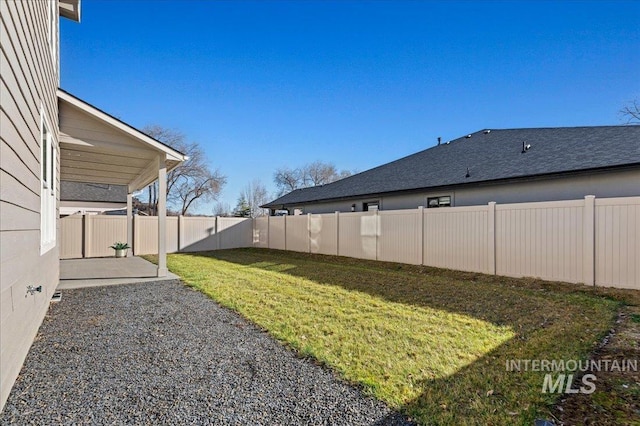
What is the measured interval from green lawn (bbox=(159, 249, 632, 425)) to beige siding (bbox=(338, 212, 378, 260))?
2.91 metres

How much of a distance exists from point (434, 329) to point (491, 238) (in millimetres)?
4704

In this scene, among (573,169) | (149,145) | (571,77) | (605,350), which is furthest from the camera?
(571,77)

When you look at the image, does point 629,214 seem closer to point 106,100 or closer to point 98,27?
point 98,27

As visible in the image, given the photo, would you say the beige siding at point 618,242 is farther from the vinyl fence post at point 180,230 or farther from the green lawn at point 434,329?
the vinyl fence post at point 180,230

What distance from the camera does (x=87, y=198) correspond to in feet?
65.4

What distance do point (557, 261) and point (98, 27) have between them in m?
14.4

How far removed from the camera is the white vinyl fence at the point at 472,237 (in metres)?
6.10

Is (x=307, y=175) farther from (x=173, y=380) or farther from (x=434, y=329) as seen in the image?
(x=173, y=380)

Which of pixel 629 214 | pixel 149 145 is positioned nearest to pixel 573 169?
pixel 629 214

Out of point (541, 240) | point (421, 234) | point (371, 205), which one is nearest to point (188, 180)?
point (371, 205)

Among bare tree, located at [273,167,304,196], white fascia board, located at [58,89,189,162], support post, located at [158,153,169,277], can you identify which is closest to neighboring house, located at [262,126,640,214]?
Result: white fascia board, located at [58,89,189,162]

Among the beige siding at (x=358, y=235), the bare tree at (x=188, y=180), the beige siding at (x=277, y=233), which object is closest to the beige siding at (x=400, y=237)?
the beige siding at (x=358, y=235)

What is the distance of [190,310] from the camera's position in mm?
5039

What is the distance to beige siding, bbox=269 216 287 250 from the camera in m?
15.2
